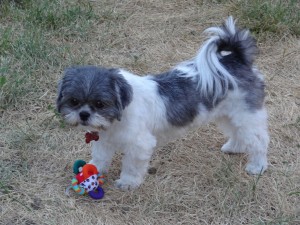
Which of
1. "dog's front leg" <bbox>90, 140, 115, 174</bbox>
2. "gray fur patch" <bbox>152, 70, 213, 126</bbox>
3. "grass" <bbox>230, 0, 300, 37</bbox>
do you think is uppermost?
"gray fur patch" <bbox>152, 70, 213, 126</bbox>

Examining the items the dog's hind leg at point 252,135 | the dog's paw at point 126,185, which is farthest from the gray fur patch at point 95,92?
the dog's hind leg at point 252,135

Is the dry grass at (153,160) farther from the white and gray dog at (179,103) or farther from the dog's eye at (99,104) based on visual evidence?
the dog's eye at (99,104)

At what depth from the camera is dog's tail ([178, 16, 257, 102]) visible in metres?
3.36

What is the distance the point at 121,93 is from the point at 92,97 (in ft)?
0.64

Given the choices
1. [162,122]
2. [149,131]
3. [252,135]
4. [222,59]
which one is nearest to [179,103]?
[162,122]

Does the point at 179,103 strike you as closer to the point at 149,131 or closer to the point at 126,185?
the point at 149,131

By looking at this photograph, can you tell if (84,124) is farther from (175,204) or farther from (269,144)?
(269,144)

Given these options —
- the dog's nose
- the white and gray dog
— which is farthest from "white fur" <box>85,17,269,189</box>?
the dog's nose

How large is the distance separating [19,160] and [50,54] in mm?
1471

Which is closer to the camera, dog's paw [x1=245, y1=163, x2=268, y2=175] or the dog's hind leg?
the dog's hind leg

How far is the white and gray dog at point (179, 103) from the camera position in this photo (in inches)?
121

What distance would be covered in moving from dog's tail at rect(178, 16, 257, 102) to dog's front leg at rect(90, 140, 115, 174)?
772 mm

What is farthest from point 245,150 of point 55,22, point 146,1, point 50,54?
point 146,1

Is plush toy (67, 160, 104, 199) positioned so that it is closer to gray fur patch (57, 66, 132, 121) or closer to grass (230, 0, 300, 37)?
gray fur patch (57, 66, 132, 121)
